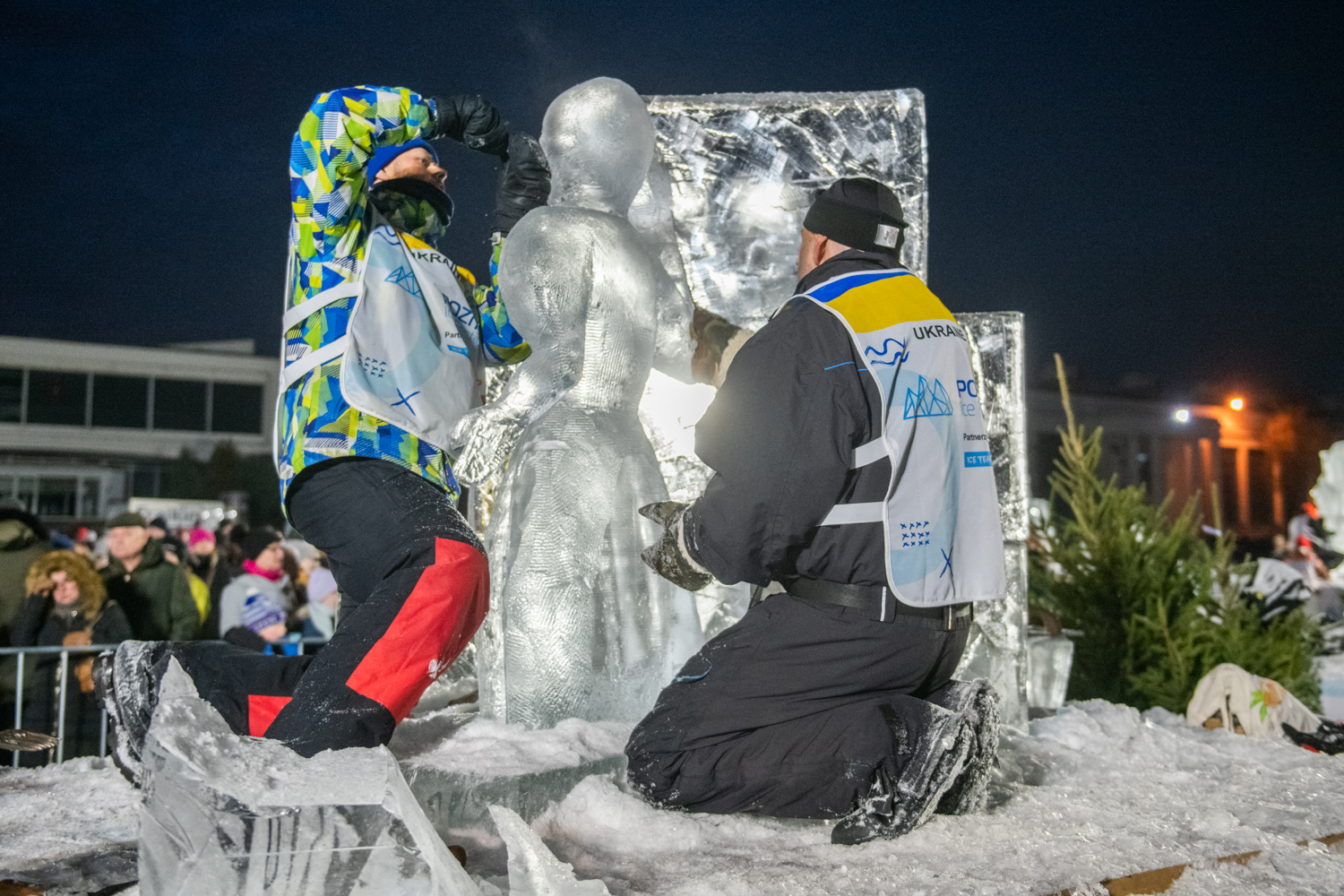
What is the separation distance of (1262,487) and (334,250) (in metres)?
39.7

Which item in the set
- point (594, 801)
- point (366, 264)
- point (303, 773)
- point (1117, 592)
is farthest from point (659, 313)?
point (1117, 592)

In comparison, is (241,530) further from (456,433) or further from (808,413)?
(808,413)

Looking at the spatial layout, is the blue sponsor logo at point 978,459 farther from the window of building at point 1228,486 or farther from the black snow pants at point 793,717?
the window of building at point 1228,486

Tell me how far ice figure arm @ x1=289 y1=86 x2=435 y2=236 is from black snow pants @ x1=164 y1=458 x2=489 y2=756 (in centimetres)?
53

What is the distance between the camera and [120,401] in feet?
115

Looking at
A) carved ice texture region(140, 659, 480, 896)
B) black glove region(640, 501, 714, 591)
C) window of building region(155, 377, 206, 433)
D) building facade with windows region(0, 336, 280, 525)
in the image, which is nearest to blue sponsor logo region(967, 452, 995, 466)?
black glove region(640, 501, 714, 591)

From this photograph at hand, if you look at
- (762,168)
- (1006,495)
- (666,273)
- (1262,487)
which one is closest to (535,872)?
(666,273)

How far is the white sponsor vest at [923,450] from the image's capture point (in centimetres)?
188

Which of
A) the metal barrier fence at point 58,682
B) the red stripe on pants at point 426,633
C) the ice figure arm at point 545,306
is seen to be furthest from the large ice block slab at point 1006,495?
the metal barrier fence at point 58,682

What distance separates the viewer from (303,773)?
1377mm

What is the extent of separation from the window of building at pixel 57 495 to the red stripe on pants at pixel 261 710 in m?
36.9

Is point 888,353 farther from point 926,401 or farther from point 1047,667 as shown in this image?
point 1047,667

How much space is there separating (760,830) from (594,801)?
30 cm

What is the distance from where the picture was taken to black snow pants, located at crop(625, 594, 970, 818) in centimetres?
183
